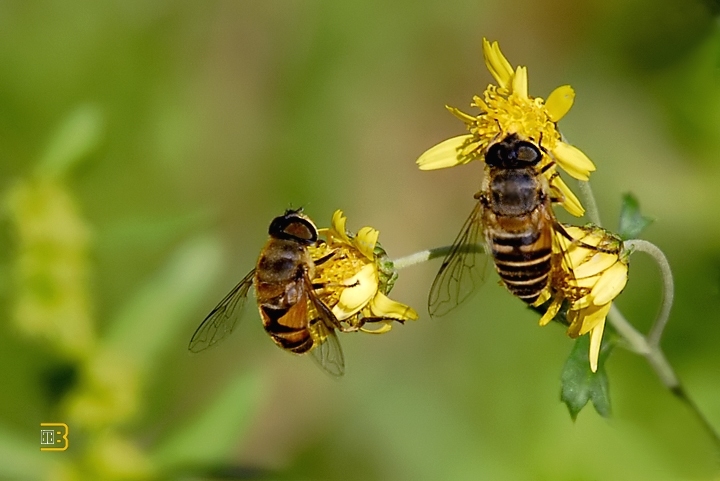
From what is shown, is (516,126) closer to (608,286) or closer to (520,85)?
(520,85)

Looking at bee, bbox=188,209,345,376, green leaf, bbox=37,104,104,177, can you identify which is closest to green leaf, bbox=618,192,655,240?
bee, bbox=188,209,345,376

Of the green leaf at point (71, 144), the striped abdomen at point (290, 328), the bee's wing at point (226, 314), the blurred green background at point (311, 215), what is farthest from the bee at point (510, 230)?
the green leaf at point (71, 144)

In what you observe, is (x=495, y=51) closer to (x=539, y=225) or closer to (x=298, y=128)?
(x=539, y=225)

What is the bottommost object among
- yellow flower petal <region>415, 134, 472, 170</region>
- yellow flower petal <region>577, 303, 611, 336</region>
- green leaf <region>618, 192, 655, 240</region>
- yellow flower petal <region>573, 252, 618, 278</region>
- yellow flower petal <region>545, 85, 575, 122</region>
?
yellow flower petal <region>577, 303, 611, 336</region>

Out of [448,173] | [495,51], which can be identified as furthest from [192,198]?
[495,51]

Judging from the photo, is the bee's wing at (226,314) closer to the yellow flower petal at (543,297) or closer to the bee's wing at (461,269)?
the bee's wing at (461,269)

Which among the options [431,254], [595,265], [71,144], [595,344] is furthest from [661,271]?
[71,144]

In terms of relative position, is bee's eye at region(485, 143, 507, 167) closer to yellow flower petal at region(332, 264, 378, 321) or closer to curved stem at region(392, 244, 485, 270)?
curved stem at region(392, 244, 485, 270)
